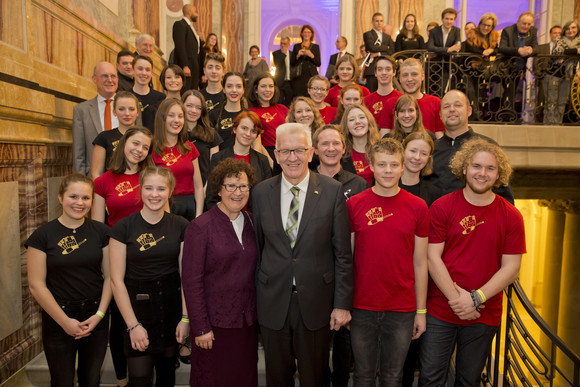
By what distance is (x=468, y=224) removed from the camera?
105 inches

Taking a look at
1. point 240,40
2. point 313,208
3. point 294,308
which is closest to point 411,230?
point 313,208

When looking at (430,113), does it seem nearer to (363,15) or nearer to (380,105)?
(380,105)

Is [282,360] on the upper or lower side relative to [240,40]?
lower

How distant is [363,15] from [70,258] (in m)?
10.3

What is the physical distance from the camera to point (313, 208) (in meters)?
2.56

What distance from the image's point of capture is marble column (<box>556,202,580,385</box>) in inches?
367

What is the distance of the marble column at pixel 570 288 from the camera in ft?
30.6

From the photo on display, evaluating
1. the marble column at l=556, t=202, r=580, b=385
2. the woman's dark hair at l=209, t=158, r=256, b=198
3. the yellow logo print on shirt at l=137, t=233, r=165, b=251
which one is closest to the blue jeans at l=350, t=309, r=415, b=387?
the woman's dark hair at l=209, t=158, r=256, b=198

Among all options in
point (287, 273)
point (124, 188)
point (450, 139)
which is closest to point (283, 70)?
point (450, 139)

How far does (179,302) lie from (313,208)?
3.53 feet

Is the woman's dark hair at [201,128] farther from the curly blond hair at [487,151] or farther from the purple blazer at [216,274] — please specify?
the curly blond hair at [487,151]

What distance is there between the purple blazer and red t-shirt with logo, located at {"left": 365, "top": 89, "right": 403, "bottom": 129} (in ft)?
8.10

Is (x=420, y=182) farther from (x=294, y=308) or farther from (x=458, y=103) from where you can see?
(x=294, y=308)

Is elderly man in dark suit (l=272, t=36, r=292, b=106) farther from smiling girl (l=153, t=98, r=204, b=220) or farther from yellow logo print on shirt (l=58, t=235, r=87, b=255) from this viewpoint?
yellow logo print on shirt (l=58, t=235, r=87, b=255)
